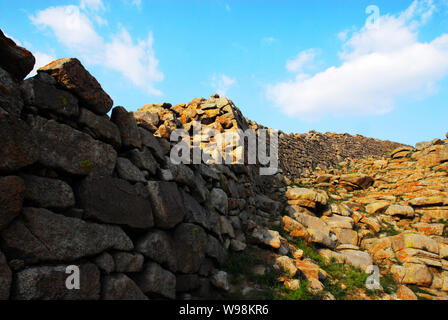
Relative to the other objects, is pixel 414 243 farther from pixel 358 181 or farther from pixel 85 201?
pixel 85 201

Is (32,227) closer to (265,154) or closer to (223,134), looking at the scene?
(223,134)

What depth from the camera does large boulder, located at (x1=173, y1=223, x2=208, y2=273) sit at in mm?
4172

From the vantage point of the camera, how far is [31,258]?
2.40 meters

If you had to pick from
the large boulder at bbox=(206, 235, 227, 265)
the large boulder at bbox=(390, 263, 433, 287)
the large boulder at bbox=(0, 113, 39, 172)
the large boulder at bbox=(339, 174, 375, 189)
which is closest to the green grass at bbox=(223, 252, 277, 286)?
the large boulder at bbox=(206, 235, 227, 265)

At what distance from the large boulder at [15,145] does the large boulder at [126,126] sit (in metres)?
1.42

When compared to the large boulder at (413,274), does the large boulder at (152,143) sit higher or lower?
higher

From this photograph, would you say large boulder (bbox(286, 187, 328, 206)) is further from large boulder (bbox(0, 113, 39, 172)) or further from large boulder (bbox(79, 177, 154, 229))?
large boulder (bbox(0, 113, 39, 172))

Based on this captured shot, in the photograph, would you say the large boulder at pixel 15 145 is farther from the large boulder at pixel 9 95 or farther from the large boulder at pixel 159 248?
the large boulder at pixel 159 248

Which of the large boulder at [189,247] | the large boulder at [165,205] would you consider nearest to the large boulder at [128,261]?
→ the large boulder at [165,205]

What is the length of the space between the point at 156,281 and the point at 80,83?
289cm

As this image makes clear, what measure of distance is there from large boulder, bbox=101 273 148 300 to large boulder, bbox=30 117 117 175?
4.40ft

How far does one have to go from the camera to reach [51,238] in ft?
8.41

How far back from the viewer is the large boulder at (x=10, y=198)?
87.9 inches
